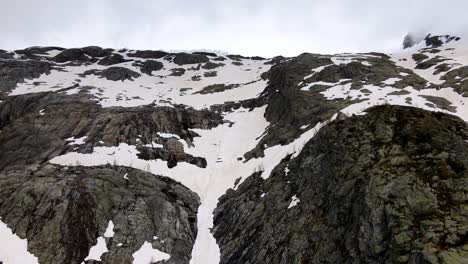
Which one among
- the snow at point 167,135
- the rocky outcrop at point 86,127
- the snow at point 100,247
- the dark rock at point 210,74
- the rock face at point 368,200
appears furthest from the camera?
the dark rock at point 210,74

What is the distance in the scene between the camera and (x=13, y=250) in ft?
83.4

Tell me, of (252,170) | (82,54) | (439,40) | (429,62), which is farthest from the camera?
(439,40)

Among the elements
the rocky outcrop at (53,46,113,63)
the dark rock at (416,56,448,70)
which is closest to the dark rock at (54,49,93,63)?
the rocky outcrop at (53,46,113,63)

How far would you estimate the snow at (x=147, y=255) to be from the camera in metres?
26.3

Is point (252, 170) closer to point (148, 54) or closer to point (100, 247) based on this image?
point (100, 247)

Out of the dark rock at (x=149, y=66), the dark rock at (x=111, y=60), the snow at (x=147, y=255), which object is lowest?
the snow at (x=147, y=255)

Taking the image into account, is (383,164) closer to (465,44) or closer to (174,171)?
(174,171)

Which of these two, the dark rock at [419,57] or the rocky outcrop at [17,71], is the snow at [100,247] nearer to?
the rocky outcrop at [17,71]

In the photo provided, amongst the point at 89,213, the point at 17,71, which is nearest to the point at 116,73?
the point at 17,71

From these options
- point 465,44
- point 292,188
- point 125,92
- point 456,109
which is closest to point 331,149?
point 292,188

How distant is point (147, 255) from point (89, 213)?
547cm

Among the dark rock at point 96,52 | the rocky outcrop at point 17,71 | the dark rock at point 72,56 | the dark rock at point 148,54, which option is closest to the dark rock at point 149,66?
the dark rock at point 148,54

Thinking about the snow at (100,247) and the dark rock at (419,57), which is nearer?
the snow at (100,247)

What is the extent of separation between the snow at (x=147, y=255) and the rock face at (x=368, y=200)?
433 cm
